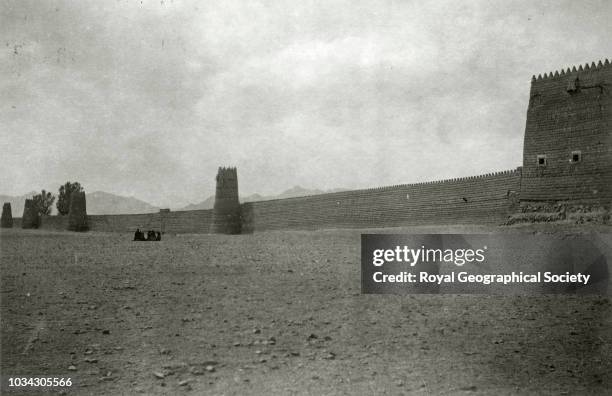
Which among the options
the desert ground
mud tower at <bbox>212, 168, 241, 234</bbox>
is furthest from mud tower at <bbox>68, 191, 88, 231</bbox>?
the desert ground

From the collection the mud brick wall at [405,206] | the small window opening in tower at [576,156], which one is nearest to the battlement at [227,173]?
the mud brick wall at [405,206]

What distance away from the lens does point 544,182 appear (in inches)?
684

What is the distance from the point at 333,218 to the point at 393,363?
18551 mm

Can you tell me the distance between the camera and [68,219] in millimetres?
39125

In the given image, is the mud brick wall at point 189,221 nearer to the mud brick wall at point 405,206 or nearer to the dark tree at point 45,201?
the mud brick wall at point 405,206

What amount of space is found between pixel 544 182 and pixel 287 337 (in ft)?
43.9

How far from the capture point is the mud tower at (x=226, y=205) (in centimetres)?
3075

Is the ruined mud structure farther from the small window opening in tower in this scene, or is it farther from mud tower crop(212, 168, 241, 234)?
mud tower crop(212, 168, 241, 234)

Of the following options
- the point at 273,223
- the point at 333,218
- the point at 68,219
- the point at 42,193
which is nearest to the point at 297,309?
the point at 333,218

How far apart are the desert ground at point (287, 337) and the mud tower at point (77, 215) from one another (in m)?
30.5

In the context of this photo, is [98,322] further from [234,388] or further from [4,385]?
[234,388]

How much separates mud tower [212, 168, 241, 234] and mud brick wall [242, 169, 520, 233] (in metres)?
2.43

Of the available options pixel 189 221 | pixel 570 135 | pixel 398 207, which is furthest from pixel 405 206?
pixel 189 221

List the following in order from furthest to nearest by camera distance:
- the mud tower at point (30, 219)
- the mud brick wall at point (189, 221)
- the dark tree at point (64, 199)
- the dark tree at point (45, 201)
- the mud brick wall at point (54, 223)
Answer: the dark tree at point (45, 201) → the dark tree at point (64, 199) → the mud tower at point (30, 219) → the mud brick wall at point (54, 223) → the mud brick wall at point (189, 221)
